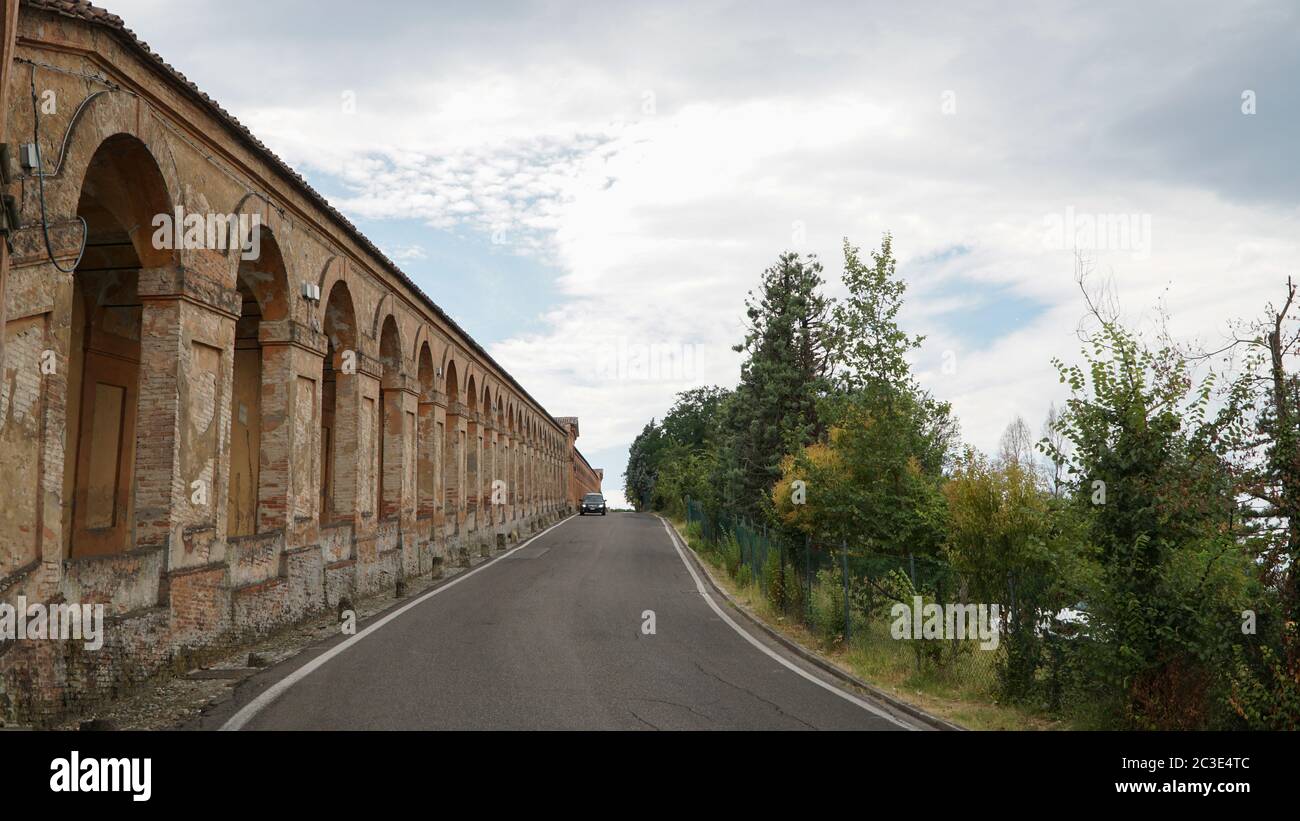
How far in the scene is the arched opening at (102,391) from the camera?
13305 mm

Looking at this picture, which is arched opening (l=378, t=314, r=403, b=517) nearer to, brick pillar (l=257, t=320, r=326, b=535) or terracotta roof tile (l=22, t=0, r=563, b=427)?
terracotta roof tile (l=22, t=0, r=563, b=427)

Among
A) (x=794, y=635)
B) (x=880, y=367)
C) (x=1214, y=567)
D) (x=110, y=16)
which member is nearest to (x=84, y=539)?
(x=110, y=16)

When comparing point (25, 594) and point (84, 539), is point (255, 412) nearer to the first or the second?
point (84, 539)

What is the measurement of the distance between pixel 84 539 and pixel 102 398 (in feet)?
8.29

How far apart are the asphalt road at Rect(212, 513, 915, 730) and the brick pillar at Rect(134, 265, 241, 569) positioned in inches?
88.5

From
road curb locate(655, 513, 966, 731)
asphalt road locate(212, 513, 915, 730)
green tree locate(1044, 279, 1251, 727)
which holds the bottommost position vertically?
road curb locate(655, 513, 966, 731)

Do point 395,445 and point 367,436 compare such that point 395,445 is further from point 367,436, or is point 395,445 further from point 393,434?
point 367,436

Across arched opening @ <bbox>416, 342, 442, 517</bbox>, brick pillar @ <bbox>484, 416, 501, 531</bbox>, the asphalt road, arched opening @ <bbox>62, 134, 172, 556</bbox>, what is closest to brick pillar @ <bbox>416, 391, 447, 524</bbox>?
arched opening @ <bbox>416, 342, 442, 517</bbox>

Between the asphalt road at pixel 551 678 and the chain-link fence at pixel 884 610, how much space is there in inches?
43.5

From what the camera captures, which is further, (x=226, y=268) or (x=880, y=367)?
(x=880, y=367)

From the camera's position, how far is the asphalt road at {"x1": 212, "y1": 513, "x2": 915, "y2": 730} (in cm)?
710

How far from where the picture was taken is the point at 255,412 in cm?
1697

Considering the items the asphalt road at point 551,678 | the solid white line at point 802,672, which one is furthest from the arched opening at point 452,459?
the solid white line at point 802,672

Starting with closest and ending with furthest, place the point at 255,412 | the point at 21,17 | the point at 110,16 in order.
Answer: the point at 21,17 < the point at 110,16 < the point at 255,412
